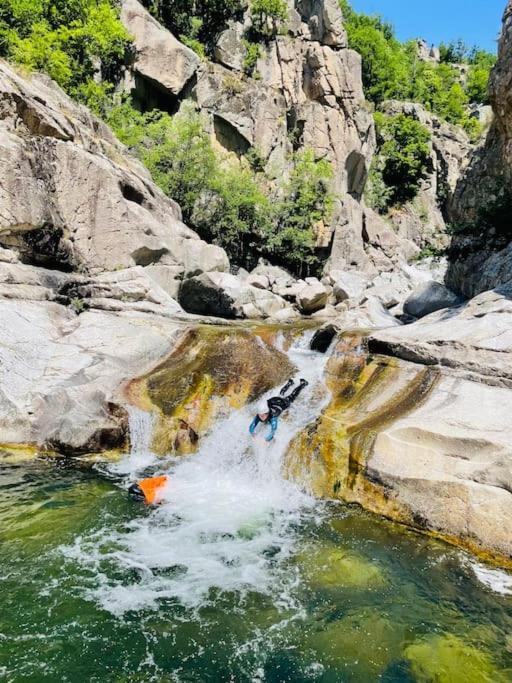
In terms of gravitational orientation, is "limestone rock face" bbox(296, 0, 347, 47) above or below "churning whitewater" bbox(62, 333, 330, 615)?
above

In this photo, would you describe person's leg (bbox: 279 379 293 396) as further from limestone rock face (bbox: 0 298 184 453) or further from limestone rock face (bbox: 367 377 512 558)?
limestone rock face (bbox: 0 298 184 453)

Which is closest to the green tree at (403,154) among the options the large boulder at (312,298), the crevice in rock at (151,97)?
the crevice in rock at (151,97)

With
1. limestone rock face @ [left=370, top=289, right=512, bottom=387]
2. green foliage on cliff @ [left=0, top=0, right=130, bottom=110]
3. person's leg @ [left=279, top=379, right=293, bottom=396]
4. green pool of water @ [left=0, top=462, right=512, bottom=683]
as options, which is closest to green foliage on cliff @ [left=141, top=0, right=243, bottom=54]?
green foliage on cliff @ [left=0, top=0, right=130, bottom=110]

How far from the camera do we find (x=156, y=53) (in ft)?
125

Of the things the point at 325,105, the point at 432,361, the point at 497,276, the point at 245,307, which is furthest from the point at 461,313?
the point at 325,105

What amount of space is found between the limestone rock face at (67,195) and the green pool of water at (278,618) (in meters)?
10.9

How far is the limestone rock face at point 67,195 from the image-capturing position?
15.4 m

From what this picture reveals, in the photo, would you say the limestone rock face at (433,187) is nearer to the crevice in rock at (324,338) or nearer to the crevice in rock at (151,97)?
the crevice in rock at (151,97)

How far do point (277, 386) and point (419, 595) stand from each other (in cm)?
693

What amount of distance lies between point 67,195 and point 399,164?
137 feet

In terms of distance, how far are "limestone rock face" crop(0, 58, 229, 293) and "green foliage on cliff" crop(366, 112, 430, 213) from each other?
114 feet

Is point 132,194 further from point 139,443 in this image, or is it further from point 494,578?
Result: point 494,578

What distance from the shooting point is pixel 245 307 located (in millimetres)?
23234

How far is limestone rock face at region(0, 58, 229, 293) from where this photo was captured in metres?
15.4
